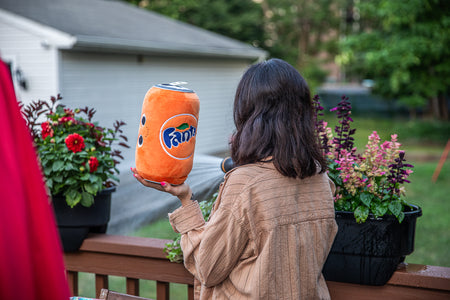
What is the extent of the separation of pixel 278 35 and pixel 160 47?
72.4 ft

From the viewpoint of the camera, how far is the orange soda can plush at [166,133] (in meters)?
1.68

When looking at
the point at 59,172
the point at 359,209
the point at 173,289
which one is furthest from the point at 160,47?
the point at 359,209

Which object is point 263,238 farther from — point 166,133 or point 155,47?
point 155,47

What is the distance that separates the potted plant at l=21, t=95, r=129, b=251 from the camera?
250 cm

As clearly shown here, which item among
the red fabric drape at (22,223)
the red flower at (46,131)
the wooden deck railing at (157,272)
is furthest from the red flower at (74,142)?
the red fabric drape at (22,223)

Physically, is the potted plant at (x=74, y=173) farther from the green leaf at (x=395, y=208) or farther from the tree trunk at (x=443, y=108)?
the tree trunk at (x=443, y=108)

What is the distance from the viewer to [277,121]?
156 cm

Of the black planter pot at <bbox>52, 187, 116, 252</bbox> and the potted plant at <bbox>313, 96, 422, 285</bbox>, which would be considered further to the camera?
the black planter pot at <bbox>52, 187, 116, 252</bbox>

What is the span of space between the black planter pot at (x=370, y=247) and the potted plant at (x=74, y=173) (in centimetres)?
123

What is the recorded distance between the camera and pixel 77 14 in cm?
1087

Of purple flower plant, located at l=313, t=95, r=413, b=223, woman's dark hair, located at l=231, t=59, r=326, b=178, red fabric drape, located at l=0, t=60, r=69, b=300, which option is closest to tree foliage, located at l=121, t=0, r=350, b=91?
purple flower plant, located at l=313, t=95, r=413, b=223

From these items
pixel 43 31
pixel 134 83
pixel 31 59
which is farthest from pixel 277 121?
pixel 134 83

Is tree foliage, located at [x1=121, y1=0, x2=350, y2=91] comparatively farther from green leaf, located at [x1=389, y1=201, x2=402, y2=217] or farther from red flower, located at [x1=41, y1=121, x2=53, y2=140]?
green leaf, located at [x1=389, y1=201, x2=402, y2=217]

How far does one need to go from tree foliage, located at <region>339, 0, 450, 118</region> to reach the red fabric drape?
1445 centimetres
